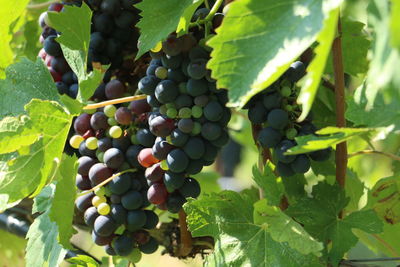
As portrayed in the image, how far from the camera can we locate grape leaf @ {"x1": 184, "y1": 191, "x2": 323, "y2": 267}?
35.1 inches

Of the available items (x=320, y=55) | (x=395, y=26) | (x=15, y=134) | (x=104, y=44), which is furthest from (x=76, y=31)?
(x=395, y=26)

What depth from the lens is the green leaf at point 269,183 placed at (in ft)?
3.00

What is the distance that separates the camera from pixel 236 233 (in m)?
0.93

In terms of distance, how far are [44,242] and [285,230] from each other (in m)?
0.44

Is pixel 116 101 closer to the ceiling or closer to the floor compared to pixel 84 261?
closer to the ceiling

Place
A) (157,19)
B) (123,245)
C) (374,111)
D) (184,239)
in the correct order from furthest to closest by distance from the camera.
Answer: (184,239) < (123,245) < (157,19) < (374,111)

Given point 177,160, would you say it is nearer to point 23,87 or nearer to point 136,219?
point 136,219

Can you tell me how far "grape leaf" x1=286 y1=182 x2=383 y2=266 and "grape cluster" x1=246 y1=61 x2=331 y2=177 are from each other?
87 mm

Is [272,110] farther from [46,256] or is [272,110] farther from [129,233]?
[46,256]

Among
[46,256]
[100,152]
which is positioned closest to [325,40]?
[100,152]

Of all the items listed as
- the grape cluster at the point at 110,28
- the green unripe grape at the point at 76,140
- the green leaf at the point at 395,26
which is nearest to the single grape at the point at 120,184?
the green unripe grape at the point at 76,140

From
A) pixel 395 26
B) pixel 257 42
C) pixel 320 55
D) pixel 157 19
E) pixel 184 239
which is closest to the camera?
pixel 395 26

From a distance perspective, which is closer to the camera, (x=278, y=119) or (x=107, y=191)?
(x=278, y=119)

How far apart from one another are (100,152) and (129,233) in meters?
0.15
